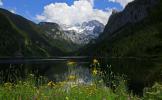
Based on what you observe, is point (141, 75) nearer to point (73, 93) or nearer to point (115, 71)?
point (115, 71)

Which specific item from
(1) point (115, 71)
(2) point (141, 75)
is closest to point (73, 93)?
(2) point (141, 75)

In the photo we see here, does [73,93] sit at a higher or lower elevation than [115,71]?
higher

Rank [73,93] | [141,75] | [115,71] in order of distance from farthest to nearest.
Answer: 1. [115,71]
2. [141,75]
3. [73,93]

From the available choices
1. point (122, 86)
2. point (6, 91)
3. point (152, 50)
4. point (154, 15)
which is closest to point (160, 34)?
point (154, 15)

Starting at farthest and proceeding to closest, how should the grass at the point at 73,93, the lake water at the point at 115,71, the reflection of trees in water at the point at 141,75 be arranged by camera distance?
the reflection of trees in water at the point at 141,75, the lake water at the point at 115,71, the grass at the point at 73,93

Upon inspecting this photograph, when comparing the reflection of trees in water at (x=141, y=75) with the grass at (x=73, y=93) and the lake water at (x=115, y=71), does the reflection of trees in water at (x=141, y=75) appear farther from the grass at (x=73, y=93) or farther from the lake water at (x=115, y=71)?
the grass at (x=73, y=93)

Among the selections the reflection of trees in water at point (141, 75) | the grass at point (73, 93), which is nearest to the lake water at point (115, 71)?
the reflection of trees in water at point (141, 75)

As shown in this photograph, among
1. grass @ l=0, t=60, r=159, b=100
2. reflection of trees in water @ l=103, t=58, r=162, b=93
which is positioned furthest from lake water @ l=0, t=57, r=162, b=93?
grass @ l=0, t=60, r=159, b=100

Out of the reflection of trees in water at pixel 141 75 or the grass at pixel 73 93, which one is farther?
the reflection of trees in water at pixel 141 75

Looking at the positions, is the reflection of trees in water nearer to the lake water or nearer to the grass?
Answer: the lake water

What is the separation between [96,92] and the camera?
11.6m

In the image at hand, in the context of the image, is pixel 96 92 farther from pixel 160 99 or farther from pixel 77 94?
pixel 160 99

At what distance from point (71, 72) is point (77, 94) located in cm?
168

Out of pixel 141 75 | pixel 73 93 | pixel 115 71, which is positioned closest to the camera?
pixel 73 93
